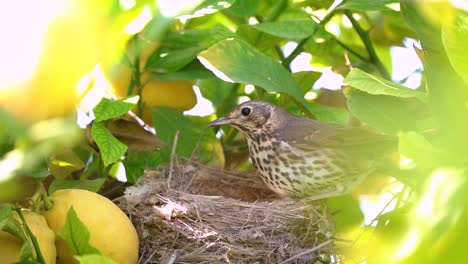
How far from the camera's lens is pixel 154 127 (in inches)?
94.0

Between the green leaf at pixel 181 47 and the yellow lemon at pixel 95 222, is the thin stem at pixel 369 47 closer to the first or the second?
the green leaf at pixel 181 47

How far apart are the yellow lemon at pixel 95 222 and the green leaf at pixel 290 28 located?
76 cm

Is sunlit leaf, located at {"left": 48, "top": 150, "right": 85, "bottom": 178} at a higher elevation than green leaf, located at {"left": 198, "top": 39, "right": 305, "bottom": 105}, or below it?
below

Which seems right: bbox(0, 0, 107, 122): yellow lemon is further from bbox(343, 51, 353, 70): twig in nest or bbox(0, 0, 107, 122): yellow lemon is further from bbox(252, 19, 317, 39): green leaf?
bbox(343, 51, 353, 70): twig in nest

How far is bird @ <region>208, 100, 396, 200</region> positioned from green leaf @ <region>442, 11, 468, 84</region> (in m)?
1.85

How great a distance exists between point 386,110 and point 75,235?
2.42ft

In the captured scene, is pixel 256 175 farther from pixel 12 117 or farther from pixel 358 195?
pixel 12 117

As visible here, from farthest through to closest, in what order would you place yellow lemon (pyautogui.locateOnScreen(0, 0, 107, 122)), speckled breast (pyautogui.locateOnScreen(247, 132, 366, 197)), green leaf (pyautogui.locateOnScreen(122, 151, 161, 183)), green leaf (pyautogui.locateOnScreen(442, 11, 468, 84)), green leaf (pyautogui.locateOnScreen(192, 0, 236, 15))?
speckled breast (pyautogui.locateOnScreen(247, 132, 366, 197)), green leaf (pyautogui.locateOnScreen(122, 151, 161, 183)), green leaf (pyautogui.locateOnScreen(192, 0, 236, 15)), green leaf (pyautogui.locateOnScreen(442, 11, 468, 84)), yellow lemon (pyautogui.locateOnScreen(0, 0, 107, 122))

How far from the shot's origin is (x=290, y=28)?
2172 millimetres

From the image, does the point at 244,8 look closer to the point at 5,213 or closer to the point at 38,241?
the point at 38,241

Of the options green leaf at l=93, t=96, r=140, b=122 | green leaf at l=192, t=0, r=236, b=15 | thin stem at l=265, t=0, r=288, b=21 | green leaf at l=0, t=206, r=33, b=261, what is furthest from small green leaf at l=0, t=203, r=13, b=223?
thin stem at l=265, t=0, r=288, b=21

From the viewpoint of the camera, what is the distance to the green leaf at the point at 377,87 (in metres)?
1.51

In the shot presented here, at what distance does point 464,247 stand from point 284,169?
92.9 inches

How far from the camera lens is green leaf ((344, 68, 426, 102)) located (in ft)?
→ 4.95
